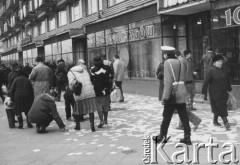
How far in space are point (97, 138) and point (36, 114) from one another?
1.75 m

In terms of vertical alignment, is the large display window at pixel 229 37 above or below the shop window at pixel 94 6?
below

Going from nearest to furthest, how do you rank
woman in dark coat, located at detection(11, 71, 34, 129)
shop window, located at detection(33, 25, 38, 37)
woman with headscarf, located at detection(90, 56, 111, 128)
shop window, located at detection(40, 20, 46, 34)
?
1. woman with headscarf, located at detection(90, 56, 111, 128)
2. woman in dark coat, located at detection(11, 71, 34, 129)
3. shop window, located at detection(40, 20, 46, 34)
4. shop window, located at detection(33, 25, 38, 37)

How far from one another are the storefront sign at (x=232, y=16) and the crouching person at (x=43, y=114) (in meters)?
6.27

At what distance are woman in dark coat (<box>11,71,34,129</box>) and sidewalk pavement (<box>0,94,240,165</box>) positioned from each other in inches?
19.8

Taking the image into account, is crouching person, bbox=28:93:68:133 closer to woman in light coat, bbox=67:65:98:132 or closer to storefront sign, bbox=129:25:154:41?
woman in light coat, bbox=67:65:98:132

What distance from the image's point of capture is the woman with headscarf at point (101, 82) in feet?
29.5

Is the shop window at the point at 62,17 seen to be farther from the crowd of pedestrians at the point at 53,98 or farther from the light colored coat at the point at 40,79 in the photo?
the light colored coat at the point at 40,79

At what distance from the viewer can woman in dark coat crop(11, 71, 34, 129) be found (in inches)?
368

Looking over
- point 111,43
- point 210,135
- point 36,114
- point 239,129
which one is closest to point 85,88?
point 36,114

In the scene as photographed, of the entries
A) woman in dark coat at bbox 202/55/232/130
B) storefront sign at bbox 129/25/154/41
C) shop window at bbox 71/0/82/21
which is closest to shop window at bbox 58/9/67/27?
shop window at bbox 71/0/82/21

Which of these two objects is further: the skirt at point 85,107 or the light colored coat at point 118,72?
the light colored coat at point 118,72

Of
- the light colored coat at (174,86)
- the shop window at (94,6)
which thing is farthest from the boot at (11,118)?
the shop window at (94,6)

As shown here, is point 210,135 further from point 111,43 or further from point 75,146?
point 111,43

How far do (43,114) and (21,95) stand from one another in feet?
3.65
